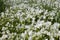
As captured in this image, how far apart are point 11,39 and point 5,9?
7.03ft

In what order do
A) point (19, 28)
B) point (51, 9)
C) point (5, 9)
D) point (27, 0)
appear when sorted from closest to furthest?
point (19, 28)
point (51, 9)
point (5, 9)
point (27, 0)

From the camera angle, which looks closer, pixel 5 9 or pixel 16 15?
pixel 16 15

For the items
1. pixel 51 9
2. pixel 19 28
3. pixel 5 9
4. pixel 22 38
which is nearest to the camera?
pixel 22 38

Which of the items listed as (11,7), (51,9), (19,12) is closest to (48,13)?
(51,9)

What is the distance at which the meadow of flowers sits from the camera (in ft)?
14.7

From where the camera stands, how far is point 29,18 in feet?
17.7

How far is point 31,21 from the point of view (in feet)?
17.4

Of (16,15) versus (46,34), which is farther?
(16,15)

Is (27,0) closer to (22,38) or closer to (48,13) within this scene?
(48,13)

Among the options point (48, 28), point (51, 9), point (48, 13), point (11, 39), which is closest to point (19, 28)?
point (11, 39)

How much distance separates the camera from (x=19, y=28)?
16.3ft

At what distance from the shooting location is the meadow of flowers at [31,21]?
4.47 meters

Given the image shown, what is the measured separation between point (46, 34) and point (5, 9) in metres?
2.46

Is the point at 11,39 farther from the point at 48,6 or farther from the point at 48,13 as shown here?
the point at 48,6
